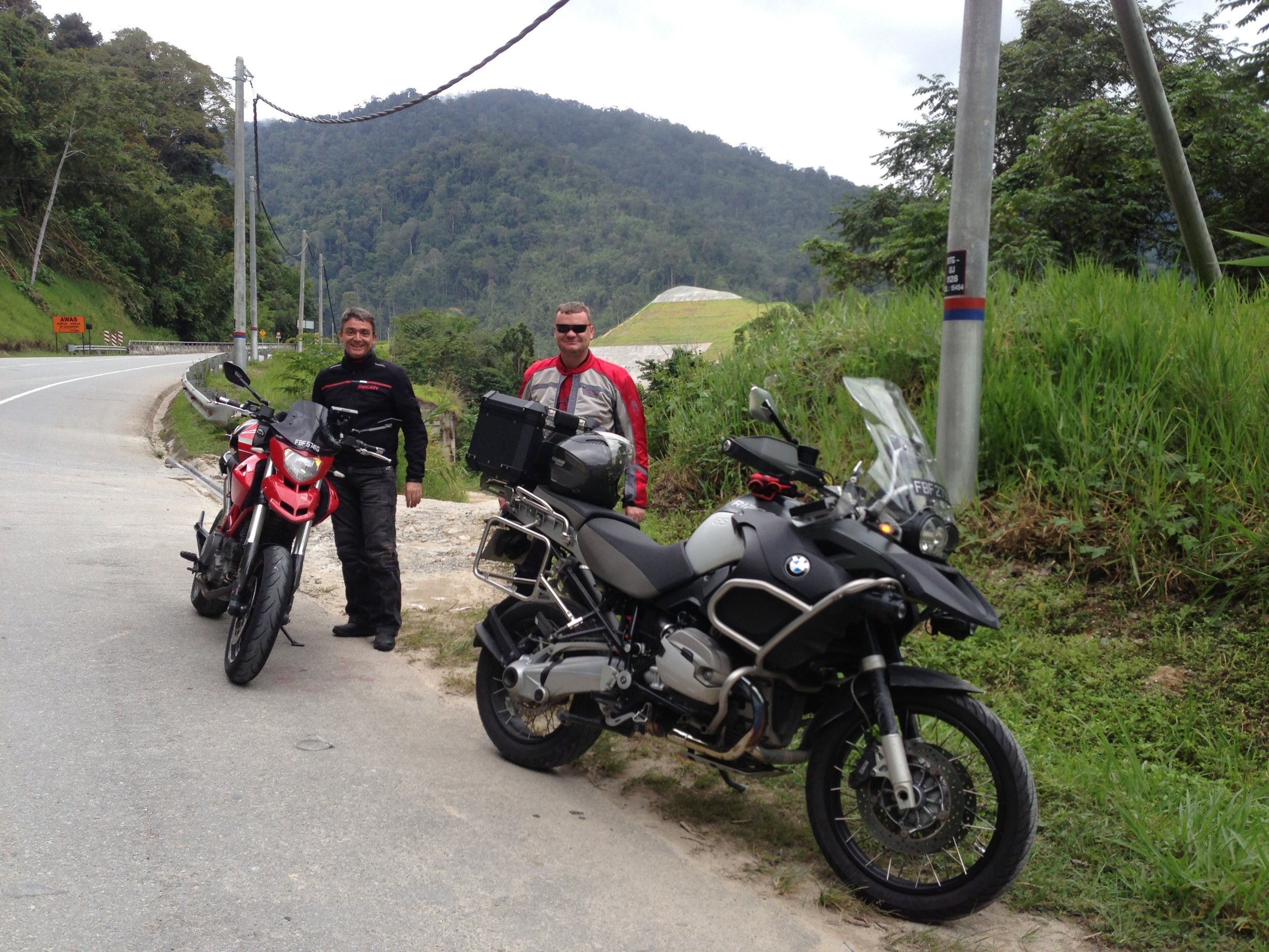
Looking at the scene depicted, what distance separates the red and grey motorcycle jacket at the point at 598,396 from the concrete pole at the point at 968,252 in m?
1.76

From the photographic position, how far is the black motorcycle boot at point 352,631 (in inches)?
239

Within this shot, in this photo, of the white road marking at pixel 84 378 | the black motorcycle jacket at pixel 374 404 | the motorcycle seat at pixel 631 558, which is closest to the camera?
the motorcycle seat at pixel 631 558

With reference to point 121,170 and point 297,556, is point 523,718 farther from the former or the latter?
point 121,170

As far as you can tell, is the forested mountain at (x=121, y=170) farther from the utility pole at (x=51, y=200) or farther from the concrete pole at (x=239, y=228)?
the concrete pole at (x=239, y=228)

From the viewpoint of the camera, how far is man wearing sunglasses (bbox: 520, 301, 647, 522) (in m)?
5.09

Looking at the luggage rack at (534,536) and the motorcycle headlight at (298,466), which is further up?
the motorcycle headlight at (298,466)

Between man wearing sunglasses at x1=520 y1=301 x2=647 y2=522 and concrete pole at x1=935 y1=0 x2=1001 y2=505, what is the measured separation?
1.76 m

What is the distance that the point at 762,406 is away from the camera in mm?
3244

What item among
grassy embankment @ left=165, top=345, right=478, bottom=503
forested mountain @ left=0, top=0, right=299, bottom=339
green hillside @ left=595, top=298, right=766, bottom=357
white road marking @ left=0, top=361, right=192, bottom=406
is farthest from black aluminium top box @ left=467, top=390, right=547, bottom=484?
forested mountain @ left=0, top=0, right=299, bottom=339

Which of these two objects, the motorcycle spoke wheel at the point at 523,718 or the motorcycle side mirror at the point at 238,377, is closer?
the motorcycle spoke wheel at the point at 523,718

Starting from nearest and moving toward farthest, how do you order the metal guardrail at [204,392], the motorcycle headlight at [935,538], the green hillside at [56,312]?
the motorcycle headlight at [935,538], the metal guardrail at [204,392], the green hillside at [56,312]

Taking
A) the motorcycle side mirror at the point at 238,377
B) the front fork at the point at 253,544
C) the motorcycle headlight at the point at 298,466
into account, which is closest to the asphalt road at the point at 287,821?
the front fork at the point at 253,544

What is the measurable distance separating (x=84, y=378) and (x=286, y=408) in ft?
54.2

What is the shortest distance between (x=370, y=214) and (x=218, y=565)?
12704 cm
